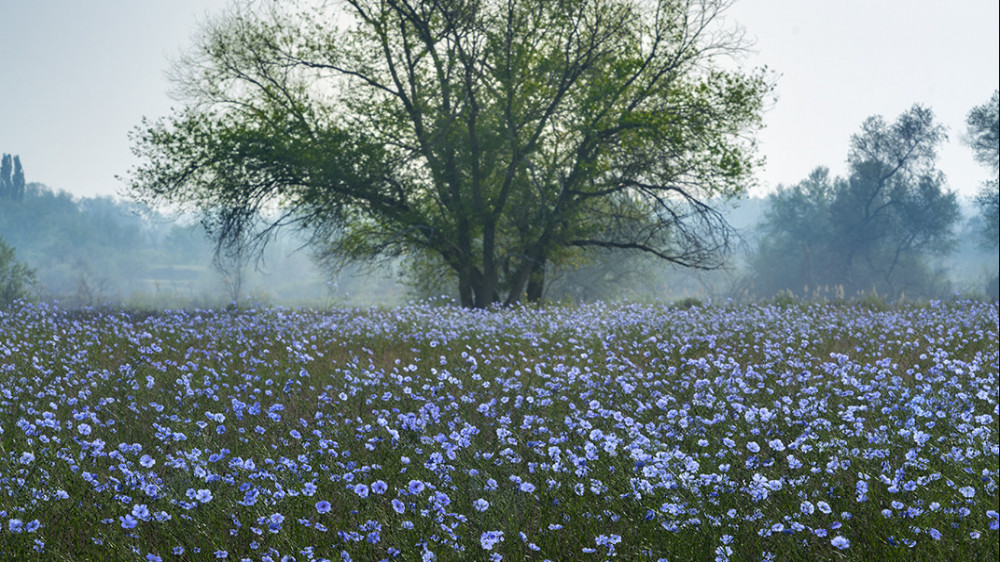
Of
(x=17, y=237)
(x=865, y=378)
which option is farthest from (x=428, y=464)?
(x=17, y=237)

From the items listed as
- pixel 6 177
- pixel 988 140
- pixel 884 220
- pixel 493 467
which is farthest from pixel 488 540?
pixel 6 177

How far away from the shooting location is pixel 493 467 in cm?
463

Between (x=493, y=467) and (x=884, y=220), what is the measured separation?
5088cm

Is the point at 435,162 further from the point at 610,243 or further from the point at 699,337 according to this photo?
the point at 699,337

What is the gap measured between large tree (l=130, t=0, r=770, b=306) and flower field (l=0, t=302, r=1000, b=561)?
9.89 meters

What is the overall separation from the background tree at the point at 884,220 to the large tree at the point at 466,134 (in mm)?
32319

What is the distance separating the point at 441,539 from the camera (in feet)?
10.8

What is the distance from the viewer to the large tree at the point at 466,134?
17.2 metres

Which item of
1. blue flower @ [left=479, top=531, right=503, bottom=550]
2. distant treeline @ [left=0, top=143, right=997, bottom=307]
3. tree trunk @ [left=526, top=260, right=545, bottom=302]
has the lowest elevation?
blue flower @ [left=479, top=531, right=503, bottom=550]

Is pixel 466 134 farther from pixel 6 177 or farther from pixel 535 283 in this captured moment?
pixel 6 177

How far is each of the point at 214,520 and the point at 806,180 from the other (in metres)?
61.8

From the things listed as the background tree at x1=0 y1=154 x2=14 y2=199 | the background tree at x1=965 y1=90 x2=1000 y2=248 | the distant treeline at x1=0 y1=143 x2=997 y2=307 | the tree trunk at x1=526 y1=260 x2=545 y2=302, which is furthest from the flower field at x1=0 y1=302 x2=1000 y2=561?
the background tree at x1=0 y1=154 x2=14 y2=199

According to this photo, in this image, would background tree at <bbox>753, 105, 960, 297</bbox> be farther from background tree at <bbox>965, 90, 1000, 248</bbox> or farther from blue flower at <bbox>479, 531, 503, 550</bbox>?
blue flower at <bbox>479, 531, 503, 550</bbox>

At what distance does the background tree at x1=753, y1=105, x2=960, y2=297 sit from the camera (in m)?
45.7
